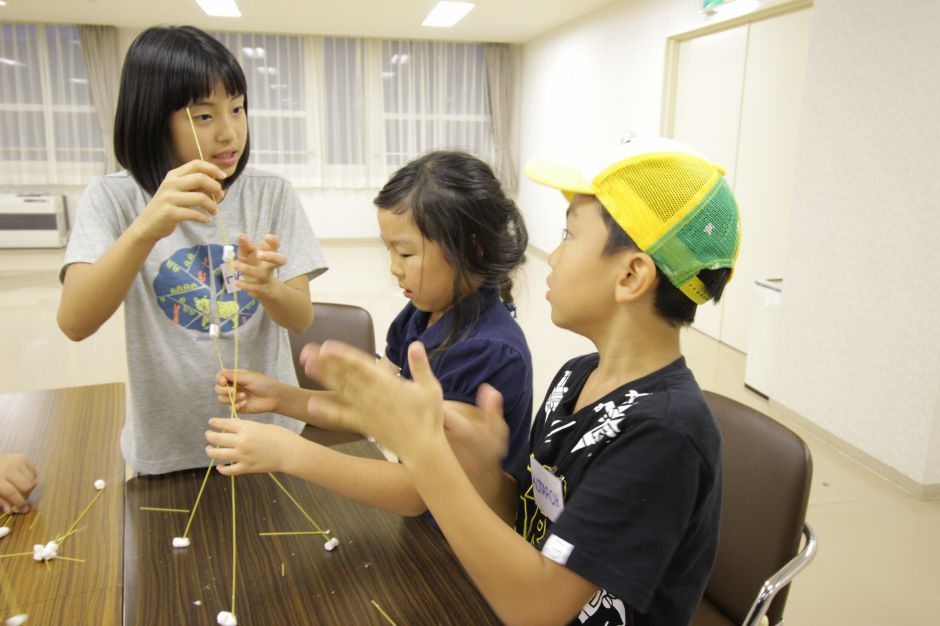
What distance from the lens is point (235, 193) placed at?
1.35 metres

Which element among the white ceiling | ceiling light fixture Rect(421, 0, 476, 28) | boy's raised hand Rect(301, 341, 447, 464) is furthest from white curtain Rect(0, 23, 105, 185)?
boy's raised hand Rect(301, 341, 447, 464)

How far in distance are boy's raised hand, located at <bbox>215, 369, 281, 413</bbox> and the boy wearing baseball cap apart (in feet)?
1.57

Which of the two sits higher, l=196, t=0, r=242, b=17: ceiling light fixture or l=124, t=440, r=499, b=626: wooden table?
l=196, t=0, r=242, b=17: ceiling light fixture

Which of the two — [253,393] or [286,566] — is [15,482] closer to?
[253,393]

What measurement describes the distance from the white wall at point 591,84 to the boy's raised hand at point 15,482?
4973mm

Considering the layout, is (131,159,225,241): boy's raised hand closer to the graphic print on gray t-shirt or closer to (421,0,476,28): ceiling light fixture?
the graphic print on gray t-shirt

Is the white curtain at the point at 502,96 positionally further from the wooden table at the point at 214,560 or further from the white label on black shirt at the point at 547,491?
the white label on black shirt at the point at 547,491

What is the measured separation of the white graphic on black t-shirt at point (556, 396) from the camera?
108 cm

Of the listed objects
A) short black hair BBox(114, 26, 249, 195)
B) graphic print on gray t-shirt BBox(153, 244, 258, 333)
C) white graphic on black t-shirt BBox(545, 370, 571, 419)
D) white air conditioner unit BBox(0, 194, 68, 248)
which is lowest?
white air conditioner unit BBox(0, 194, 68, 248)

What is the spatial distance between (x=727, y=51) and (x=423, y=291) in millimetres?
4691

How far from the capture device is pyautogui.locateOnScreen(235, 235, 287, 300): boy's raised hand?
116 centimetres

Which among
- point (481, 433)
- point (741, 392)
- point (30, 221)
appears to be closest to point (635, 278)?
point (481, 433)

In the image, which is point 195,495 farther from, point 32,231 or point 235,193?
point 32,231

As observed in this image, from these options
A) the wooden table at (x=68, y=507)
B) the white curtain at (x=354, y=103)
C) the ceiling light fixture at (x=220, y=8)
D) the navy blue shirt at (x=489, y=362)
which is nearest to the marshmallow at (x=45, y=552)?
the wooden table at (x=68, y=507)
